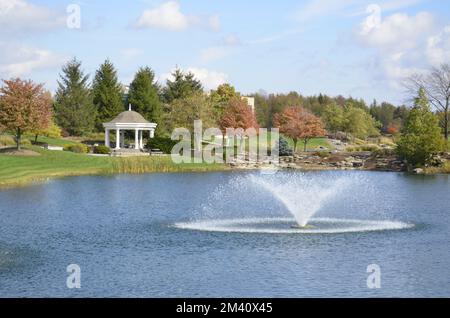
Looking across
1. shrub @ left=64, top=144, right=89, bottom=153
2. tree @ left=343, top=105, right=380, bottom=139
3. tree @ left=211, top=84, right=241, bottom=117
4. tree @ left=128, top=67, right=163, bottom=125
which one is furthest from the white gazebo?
tree @ left=343, top=105, right=380, bottom=139

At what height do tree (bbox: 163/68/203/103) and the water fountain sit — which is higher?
tree (bbox: 163/68/203/103)

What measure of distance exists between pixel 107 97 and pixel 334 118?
1542 inches

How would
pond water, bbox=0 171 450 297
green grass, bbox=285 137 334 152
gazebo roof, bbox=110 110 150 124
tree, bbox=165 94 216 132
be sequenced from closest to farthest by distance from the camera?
1. pond water, bbox=0 171 450 297
2. gazebo roof, bbox=110 110 150 124
3. tree, bbox=165 94 216 132
4. green grass, bbox=285 137 334 152

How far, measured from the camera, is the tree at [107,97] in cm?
8912

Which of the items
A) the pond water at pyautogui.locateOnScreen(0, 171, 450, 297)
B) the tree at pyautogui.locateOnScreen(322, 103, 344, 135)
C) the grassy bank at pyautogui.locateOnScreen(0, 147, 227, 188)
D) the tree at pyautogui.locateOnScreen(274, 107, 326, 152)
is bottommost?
the pond water at pyautogui.locateOnScreen(0, 171, 450, 297)

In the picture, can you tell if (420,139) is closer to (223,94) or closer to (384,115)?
(223,94)

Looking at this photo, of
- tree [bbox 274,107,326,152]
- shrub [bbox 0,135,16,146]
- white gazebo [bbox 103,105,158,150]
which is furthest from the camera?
tree [bbox 274,107,326,152]

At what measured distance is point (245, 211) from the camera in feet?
112

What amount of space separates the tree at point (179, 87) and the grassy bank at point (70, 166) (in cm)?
2898

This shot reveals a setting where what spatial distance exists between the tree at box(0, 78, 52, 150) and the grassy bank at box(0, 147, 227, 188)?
296cm

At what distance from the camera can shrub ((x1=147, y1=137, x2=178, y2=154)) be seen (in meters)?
73.2

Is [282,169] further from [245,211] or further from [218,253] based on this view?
[218,253]

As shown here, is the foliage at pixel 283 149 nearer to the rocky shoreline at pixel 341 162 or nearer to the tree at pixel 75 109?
the rocky shoreline at pixel 341 162

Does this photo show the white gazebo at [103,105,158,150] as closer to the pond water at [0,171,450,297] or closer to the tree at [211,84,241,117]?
the tree at [211,84,241,117]
